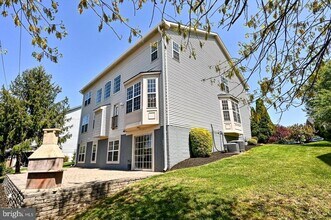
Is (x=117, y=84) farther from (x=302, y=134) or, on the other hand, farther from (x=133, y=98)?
(x=302, y=134)

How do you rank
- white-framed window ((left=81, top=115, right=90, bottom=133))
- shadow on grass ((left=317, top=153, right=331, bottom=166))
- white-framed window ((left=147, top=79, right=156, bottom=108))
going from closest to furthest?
shadow on grass ((left=317, top=153, right=331, bottom=166)) → white-framed window ((left=147, top=79, right=156, bottom=108)) → white-framed window ((left=81, top=115, right=90, bottom=133))

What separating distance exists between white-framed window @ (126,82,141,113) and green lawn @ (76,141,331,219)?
632cm

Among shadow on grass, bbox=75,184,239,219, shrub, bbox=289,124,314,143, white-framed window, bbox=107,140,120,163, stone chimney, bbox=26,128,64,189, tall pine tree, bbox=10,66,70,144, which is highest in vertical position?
tall pine tree, bbox=10,66,70,144

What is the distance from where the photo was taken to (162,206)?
18.1 feet

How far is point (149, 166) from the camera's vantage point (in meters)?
12.2

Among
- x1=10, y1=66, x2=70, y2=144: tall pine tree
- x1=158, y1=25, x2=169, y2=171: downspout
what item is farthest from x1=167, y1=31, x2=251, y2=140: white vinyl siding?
x1=10, y1=66, x2=70, y2=144: tall pine tree

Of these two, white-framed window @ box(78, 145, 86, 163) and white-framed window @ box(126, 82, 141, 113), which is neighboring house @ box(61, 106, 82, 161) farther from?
white-framed window @ box(126, 82, 141, 113)

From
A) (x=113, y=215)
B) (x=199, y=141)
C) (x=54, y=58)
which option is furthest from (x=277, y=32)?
(x=199, y=141)

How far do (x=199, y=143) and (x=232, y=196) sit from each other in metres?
6.95

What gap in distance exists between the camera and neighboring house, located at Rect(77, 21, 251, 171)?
12.1 meters

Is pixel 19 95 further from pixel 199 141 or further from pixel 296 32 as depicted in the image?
pixel 296 32

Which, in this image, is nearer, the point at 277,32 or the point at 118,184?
the point at 277,32

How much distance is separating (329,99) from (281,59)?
485 inches

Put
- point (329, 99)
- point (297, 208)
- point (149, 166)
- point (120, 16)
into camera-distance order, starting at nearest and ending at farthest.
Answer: point (120, 16), point (297, 208), point (149, 166), point (329, 99)
